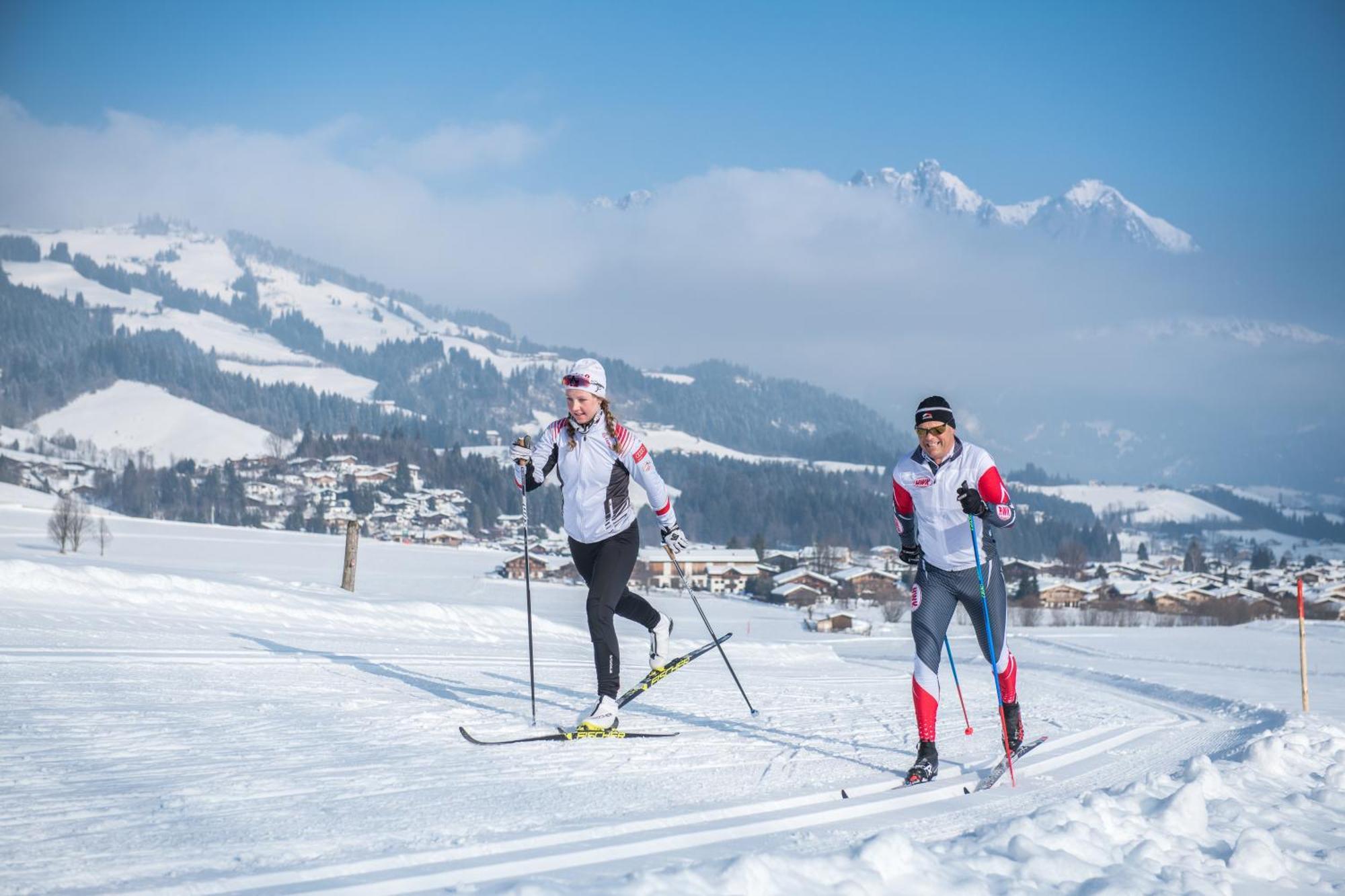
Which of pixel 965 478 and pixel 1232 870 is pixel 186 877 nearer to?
pixel 1232 870

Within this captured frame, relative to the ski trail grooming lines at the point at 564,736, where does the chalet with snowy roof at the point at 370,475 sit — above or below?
above

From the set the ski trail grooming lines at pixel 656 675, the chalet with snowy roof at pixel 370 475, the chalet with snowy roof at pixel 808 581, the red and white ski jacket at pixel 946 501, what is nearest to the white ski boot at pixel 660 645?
the ski trail grooming lines at pixel 656 675

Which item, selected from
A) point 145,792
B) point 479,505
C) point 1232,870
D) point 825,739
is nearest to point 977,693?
point 825,739

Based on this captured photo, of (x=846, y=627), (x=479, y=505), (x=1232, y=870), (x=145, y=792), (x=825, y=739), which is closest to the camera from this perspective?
(x=1232, y=870)

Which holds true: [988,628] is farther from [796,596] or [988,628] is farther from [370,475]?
[370,475]

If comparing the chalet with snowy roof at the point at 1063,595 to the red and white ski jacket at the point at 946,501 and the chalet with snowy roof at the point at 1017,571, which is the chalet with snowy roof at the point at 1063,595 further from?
the red and white ski jacket at the point at 946,501

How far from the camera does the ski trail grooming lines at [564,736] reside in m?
5.96

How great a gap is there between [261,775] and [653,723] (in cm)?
300

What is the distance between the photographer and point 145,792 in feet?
14.2

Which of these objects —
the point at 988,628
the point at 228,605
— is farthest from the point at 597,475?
the point at 228,605

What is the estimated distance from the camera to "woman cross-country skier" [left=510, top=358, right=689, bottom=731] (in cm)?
662

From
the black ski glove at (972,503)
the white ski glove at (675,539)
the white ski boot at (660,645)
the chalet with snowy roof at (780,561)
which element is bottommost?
the chalet with snowy roof at (780,561)

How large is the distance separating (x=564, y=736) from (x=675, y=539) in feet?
5.29

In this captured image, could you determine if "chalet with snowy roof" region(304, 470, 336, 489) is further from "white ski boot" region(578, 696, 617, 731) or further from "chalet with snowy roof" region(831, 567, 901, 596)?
"white ski boot" region(578, 696, 617, 731)
